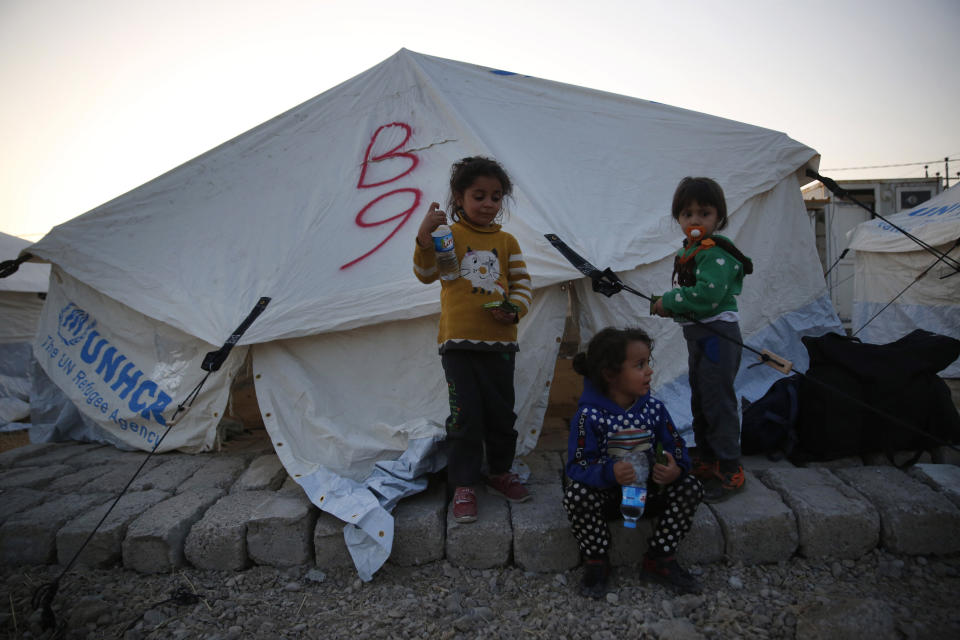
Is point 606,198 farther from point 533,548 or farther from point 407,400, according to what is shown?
point 533,548

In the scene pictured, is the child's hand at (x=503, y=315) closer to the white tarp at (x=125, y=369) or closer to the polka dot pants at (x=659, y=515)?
the polka dot pants at (x=659, y=515)

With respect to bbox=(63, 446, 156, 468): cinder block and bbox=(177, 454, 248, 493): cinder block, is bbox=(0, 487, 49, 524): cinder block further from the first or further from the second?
bbox=(177, 454, 248, 493): cinder block

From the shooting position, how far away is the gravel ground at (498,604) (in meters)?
1.65

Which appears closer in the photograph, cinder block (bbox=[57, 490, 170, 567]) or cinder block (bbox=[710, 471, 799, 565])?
cinder block (bbox=[710, 471, 799, 565])

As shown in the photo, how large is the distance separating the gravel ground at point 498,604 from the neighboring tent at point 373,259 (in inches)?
9.4

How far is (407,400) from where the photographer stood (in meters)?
2.64

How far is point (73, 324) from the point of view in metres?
3.24

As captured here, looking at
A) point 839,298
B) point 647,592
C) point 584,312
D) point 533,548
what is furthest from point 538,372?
point 839,298

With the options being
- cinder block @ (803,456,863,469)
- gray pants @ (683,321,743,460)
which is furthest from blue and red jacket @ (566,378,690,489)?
cinder block @ (803,456,863,469)

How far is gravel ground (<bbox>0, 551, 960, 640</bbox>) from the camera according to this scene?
1.65 meters

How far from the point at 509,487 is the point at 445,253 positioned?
3.26 feet

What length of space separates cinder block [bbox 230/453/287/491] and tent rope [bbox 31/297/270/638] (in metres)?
0.40

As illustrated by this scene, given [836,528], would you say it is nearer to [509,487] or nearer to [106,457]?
[509,487]

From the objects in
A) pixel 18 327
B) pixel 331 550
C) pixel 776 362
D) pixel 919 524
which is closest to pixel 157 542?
pixel 331 550
